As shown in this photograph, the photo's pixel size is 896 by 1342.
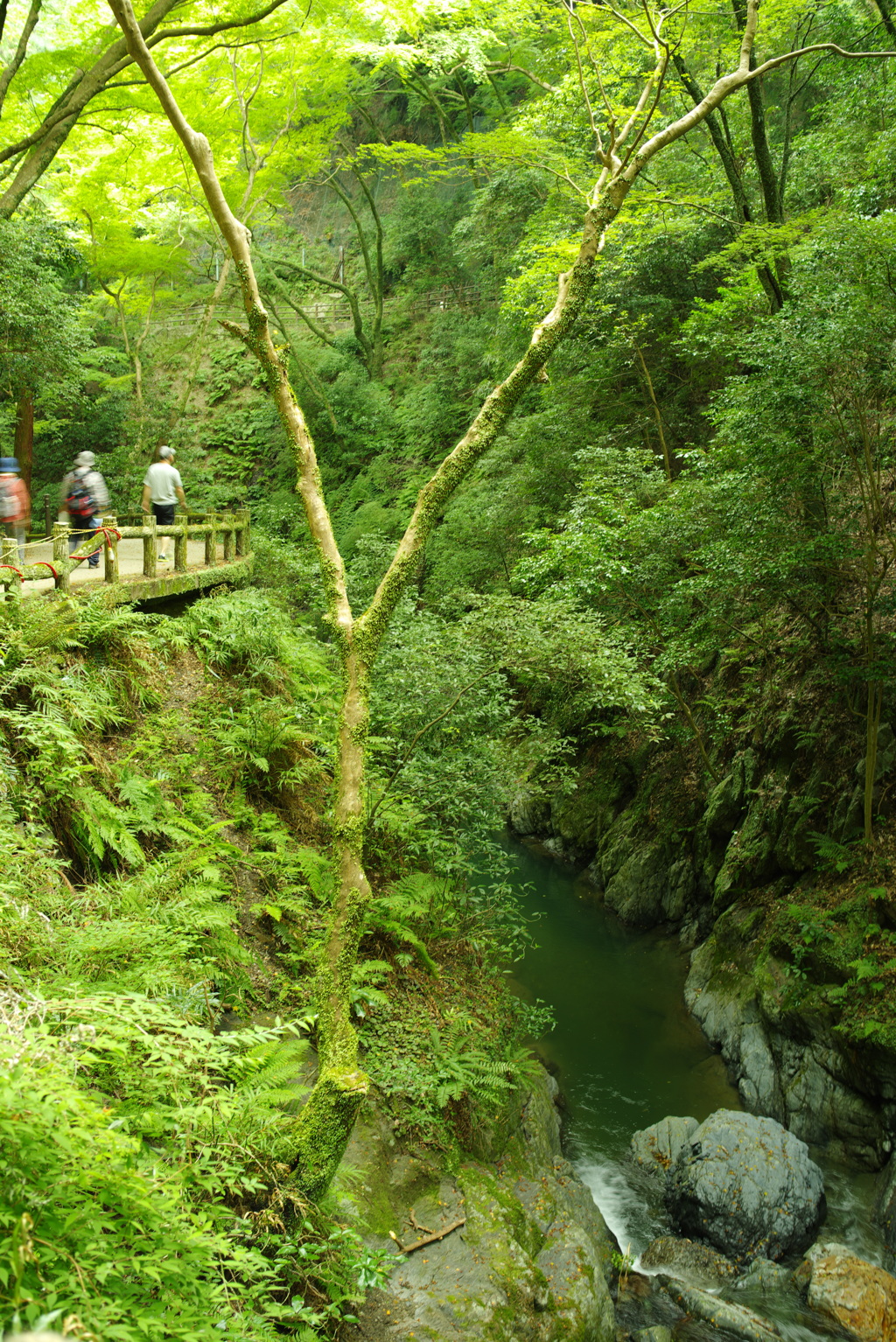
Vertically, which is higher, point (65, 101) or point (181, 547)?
point (65, 101)

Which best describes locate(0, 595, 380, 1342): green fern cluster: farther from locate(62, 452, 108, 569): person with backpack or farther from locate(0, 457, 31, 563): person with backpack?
locate(0, 457, 31, 563): person with backpack

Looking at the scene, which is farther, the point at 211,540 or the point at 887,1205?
the point at 211,540

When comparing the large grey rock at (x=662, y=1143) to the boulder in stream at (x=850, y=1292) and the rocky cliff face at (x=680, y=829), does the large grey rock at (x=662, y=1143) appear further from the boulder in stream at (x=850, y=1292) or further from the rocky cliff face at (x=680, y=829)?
the rocky cliff face at (x=680, y=829)

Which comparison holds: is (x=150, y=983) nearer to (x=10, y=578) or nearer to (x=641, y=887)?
(x=10, y=578)

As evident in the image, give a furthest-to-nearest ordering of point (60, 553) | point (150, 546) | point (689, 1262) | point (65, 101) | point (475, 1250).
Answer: point (150, 546) → point (65, 101) → point (60, 553) → point (689, 1262) → point (475, 1250)

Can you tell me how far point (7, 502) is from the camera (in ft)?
28.5

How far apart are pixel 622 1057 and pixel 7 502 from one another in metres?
9.76

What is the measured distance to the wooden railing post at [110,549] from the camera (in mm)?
8641

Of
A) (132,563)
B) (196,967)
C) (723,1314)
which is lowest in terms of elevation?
(723,1314)

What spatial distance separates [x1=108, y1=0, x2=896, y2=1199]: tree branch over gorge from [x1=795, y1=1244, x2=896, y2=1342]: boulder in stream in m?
4.71

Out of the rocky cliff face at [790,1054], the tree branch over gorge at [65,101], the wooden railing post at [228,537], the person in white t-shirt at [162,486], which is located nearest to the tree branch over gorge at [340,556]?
the tree branch over gorge at [65,101]

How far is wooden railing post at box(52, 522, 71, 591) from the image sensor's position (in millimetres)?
7543

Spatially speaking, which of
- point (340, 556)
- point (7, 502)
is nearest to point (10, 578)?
point (7, 502)

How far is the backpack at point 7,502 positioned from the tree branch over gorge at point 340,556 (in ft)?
15.2
